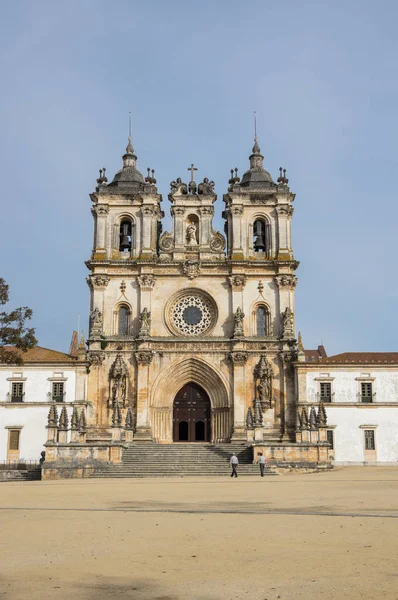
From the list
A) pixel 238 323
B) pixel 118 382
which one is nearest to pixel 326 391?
pixel 238 323

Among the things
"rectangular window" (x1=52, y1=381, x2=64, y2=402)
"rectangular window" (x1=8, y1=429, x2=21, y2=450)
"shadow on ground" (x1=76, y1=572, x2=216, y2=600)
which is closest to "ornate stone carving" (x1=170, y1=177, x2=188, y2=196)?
"rectangular window" (x1=52, y1=381, x2=64, y2=402)

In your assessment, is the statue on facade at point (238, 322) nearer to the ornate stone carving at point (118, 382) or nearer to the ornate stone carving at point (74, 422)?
the ornate stone carving at point (118, 382)

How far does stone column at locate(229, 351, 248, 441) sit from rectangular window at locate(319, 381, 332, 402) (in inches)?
205

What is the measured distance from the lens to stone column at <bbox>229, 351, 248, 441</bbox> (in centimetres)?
4412

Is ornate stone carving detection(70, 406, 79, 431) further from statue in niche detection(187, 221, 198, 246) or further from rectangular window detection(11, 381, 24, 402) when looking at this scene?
statue in niche detection(187, 221, 198, 246)

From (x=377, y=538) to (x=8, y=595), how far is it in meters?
6.62

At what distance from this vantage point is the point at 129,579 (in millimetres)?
9086

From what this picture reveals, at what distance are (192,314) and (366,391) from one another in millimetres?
12819

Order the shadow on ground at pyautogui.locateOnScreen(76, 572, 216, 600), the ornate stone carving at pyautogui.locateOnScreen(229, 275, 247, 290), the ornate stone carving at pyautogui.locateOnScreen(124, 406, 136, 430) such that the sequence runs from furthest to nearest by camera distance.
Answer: the ornate stone carving at pyautogui.locateOnScreen(229, 275, 247, 290)
the ornate stone carving at pyautogui.locateOnScreen(124, 406, 136, 430)
the shadow on ground at pyautogui.locateOnScreen(76, 572, 216, 600)

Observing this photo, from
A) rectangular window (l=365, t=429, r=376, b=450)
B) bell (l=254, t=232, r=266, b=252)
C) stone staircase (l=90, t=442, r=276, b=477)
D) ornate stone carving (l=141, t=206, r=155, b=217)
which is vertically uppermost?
ornate stone carving (l=141, t=206, r=155, b=217)

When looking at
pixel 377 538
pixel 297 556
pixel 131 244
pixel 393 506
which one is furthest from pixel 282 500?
pixel 131 244

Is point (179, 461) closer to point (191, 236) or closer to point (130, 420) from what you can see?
point (130, 420)

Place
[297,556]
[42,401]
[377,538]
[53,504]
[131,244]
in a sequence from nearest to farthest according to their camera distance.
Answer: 1. [297,556]
2. [377,538]
3. [53,504]
4. [42,401]
5. [131,244]

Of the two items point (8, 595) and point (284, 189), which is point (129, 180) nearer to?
point (284, 189)
